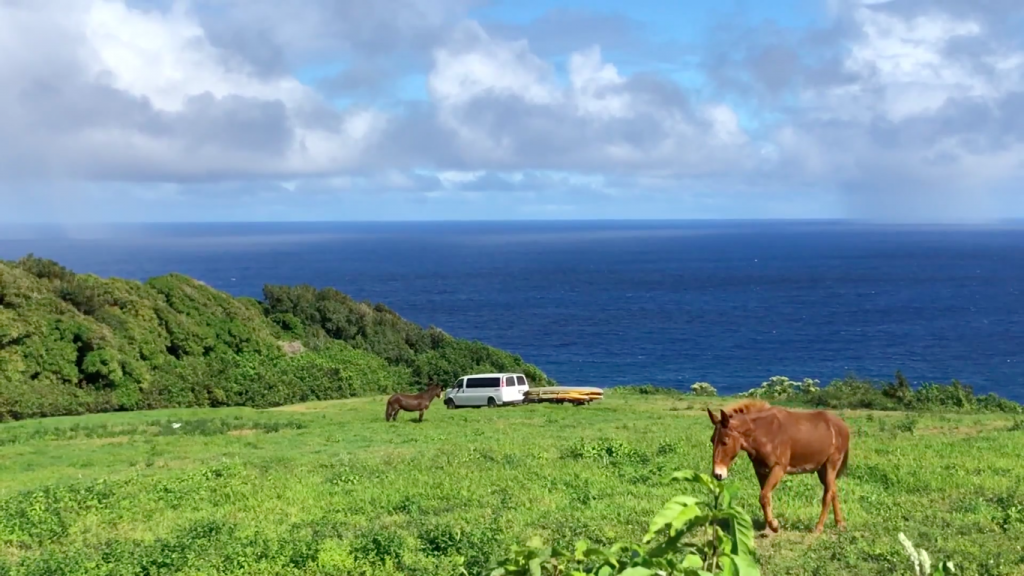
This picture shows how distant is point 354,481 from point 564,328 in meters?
79.7

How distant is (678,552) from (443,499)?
9.68 m

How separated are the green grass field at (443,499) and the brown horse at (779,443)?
0.68 metres

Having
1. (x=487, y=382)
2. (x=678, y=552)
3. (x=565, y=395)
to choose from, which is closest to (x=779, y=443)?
(x=678, y=552)

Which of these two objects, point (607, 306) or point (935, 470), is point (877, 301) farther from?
point (935, 470)

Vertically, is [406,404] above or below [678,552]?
below

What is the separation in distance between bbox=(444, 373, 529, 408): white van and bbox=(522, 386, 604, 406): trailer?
48cm

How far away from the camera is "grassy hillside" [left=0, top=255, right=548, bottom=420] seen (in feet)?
130

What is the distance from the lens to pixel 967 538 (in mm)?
10070

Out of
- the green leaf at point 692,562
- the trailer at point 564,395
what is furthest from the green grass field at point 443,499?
the trailer at point 564,395

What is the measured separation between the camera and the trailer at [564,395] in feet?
118

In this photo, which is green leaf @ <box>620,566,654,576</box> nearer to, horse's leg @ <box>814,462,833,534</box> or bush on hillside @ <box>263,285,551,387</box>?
horse's leg @ <box>814,462,833,534</box>

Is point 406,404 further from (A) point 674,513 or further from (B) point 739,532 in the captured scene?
(A) point 674,513

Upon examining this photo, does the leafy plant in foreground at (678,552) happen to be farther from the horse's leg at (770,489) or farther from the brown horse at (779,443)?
Answer: the horse's leg at (770,489)

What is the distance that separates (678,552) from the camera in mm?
4586
